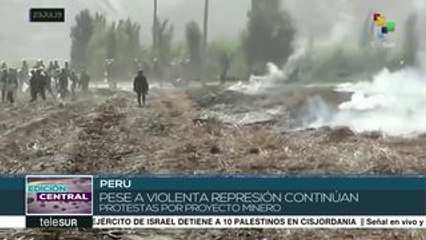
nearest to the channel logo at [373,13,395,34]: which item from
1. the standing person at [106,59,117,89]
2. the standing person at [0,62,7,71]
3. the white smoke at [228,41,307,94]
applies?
the white smoke at [228,41,307,94]

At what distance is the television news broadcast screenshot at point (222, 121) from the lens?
5152 mm

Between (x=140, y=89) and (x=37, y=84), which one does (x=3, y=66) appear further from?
(x=140, y=89)

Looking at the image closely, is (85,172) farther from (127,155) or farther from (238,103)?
(238,103)

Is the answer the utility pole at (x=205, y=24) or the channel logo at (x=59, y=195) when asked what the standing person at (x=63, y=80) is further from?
the utility pole at (x=205, y=24)

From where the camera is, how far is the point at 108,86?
5262 mm

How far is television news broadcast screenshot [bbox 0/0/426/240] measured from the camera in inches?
203

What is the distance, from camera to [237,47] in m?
5.17

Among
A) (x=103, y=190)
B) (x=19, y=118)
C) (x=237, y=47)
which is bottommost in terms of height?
(x=103, y=190)

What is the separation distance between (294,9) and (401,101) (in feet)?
3.12

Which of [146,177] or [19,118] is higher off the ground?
[19,118]

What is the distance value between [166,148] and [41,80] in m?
0.97

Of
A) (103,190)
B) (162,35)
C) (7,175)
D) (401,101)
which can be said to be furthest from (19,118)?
(401,101)

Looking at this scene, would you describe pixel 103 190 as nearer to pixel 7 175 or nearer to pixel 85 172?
pixel 85 172

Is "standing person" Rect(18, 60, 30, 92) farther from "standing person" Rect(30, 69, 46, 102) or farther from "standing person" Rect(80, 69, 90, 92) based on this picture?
"standing person" Rect(80, 69, 90, 92)
